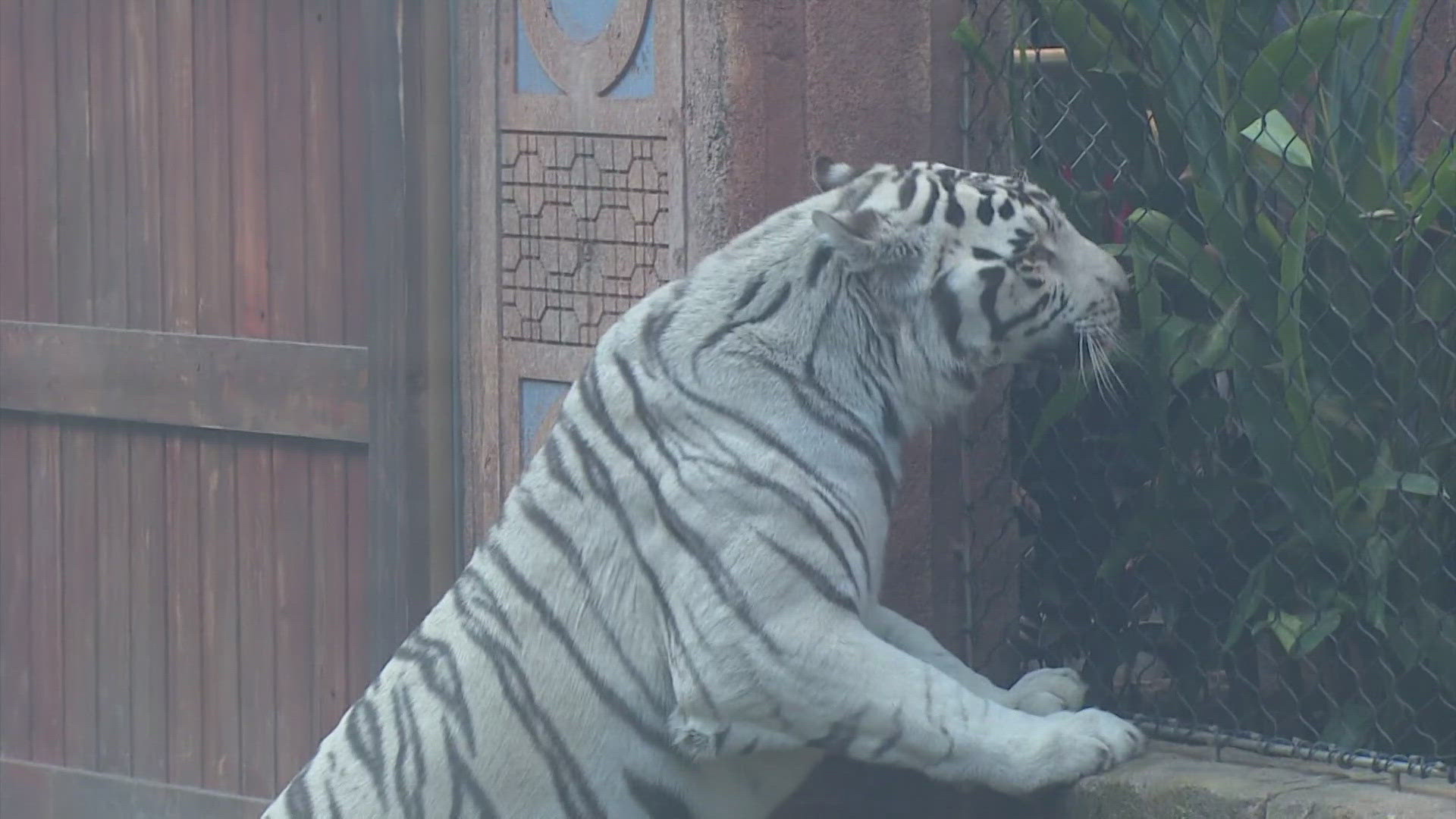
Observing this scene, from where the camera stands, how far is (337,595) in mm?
5383

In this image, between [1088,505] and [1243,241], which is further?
[1088,505]

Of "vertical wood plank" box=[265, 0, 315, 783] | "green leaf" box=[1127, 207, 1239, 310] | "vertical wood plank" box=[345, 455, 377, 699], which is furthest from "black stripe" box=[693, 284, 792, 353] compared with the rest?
"vertical wood plank" box=[265, 0, 315, 783]

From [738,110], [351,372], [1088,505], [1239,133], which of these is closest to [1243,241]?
[1239,133]

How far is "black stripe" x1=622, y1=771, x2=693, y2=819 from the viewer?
384cm

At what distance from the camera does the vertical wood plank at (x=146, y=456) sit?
5.54 meters

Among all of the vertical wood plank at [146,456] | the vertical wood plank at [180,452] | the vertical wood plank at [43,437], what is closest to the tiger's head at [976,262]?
the vertical wood plank at [180,452]

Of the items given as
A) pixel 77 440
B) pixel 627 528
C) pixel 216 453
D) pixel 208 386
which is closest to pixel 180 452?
pixel 216 453

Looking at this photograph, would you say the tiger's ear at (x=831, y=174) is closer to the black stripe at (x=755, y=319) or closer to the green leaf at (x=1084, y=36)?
the black stripe at (x=755, y=319)

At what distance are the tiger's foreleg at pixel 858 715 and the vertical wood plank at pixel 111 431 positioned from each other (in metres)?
2.45

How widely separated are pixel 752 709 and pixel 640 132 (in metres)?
1.34

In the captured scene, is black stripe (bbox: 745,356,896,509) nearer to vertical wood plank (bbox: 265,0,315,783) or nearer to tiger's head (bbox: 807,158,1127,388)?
tiger's head (bbox: 807,158,1127,388)

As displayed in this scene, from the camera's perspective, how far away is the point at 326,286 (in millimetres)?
5266

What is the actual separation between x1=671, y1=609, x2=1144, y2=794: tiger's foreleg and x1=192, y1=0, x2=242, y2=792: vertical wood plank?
2125mm

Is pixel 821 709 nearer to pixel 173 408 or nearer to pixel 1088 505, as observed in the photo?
pixel 1088 505
